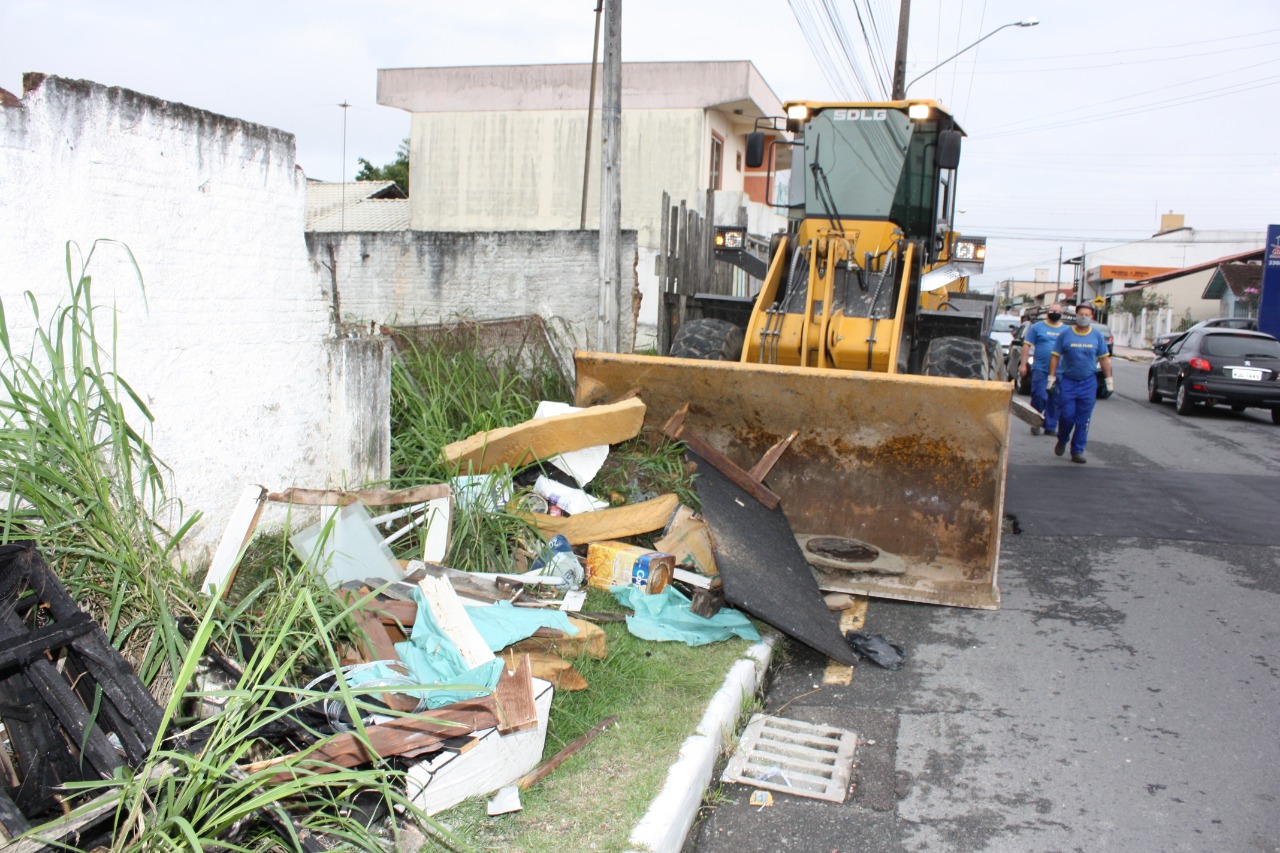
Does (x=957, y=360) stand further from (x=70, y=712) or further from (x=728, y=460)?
(x=70, y=712)

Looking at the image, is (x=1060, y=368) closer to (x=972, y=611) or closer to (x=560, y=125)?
(x=972, y=611)

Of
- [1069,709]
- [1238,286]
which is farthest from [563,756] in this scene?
[1238,286]

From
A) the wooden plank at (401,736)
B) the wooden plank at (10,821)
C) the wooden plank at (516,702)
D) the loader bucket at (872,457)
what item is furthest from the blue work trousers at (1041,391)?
the wooden plank at (10,821)

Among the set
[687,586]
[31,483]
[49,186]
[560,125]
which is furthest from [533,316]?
[560,125]

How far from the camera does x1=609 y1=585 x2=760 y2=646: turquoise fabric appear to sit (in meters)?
4.90

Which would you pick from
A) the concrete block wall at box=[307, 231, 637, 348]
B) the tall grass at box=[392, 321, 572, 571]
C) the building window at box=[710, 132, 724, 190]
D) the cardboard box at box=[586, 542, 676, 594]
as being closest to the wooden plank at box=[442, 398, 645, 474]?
the tall grass at box=[392, 321, 572, 571]

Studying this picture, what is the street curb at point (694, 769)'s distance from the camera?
322 cm

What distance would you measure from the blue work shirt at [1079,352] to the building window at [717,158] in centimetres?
1462

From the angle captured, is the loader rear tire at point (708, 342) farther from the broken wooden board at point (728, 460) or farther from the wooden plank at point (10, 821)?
the wooden plank at point (10, 821)

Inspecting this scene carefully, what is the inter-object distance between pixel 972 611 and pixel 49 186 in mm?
5237

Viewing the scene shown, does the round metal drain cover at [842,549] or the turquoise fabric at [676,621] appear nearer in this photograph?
the turquoise fabric at [676,621]

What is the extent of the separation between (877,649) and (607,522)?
5.54ft

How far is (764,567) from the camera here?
5336 millimetres

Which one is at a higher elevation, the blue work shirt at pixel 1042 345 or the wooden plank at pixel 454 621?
the blue work shirt at pixel 1042 345
